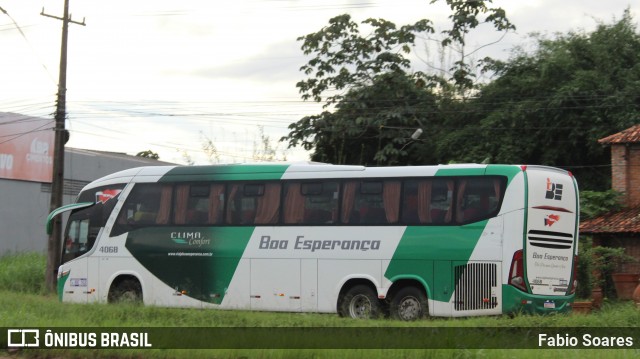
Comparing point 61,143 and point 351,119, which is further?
point 351,119

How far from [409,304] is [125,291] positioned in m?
6.89

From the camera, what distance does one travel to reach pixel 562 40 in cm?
3659

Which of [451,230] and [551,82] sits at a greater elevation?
[551,82]

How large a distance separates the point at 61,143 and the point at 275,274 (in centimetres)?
1099

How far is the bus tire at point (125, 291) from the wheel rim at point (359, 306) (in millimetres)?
5185

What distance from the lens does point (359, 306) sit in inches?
690

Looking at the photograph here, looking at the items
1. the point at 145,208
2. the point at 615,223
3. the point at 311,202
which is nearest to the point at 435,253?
the point at 311,202

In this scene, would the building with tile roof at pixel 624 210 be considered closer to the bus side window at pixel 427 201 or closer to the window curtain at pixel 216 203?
the bus side window at pixel 427 201

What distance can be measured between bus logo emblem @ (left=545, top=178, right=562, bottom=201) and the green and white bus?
33mm

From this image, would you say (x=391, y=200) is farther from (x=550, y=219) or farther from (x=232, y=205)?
(x=232, y=205)

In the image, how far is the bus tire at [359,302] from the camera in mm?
17250

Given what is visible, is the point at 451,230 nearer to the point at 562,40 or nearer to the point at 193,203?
the point at 193,203

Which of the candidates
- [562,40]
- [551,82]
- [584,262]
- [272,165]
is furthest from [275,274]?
[562,40]

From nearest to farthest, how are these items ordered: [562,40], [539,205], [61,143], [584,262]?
[539,205] < [584,262] < [61,143] < [562,40]
